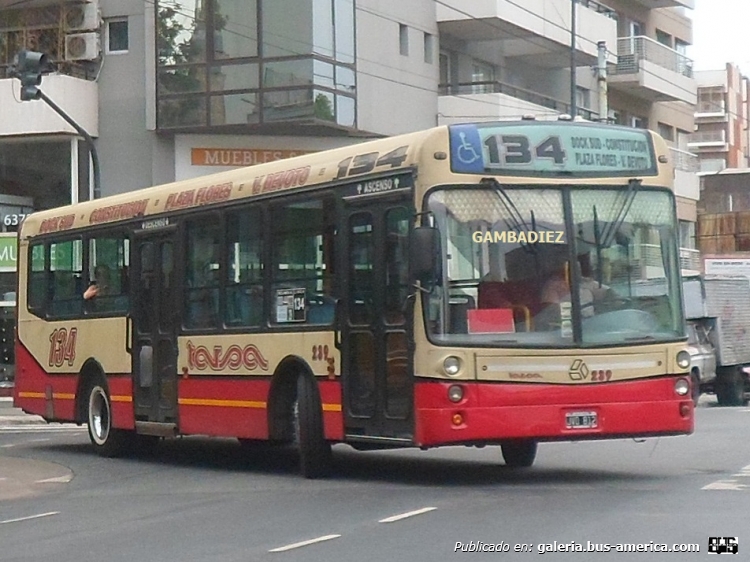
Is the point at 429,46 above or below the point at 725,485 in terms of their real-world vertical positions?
above

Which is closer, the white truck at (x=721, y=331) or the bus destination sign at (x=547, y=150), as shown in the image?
the bus destination sign at (x=547, y=150)

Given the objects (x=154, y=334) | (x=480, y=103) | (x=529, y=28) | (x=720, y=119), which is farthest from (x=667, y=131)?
(x=720, y=119)

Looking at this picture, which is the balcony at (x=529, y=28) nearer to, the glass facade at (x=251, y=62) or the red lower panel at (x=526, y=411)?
the glass facade at (x=251, y=62)

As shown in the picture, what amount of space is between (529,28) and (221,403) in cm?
2490

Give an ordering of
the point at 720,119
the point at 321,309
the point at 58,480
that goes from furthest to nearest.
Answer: the point at 720,119
the point at 58,480
the point at 321,309

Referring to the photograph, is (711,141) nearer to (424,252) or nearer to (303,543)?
(424,252)

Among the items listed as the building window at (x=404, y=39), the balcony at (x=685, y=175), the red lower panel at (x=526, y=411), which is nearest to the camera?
the red lower panel at (x=526, y=411)

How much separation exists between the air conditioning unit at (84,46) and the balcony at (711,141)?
A: 100706 millimetres

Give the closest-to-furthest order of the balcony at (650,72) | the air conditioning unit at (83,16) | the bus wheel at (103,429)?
the bus wheel at (103,429) → the air conditioning unit at (83,16) → the balcony at (650,72)

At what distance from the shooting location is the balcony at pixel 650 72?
156 ft

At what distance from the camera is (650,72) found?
1897 inches

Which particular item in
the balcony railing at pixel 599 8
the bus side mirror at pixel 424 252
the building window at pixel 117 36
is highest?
the balcony railing at pixel 599 8

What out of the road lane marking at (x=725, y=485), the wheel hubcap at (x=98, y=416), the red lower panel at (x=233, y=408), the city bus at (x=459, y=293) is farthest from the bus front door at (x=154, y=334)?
the road lane marking at (x=725, y=485)

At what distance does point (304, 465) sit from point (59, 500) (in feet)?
7.44
